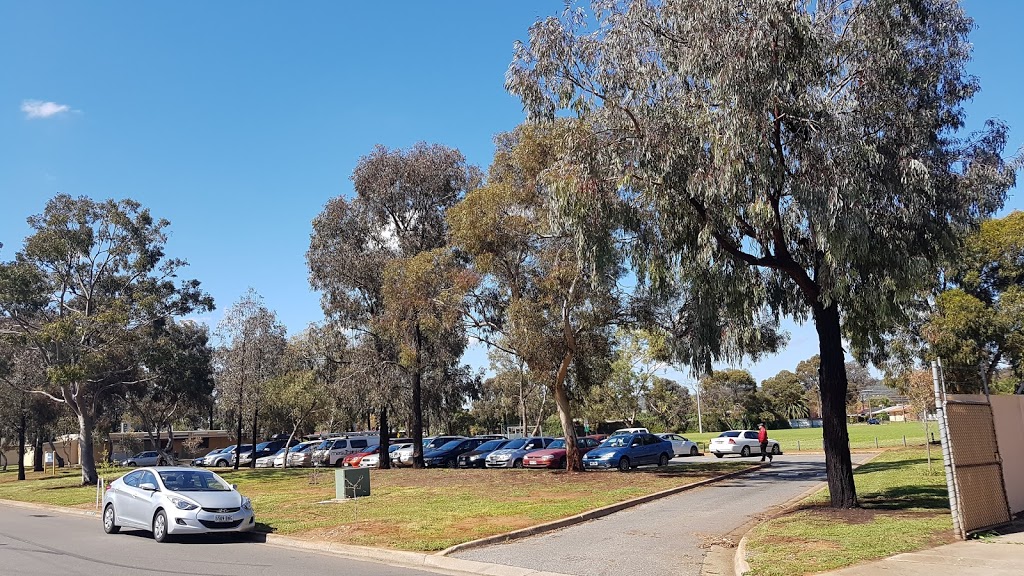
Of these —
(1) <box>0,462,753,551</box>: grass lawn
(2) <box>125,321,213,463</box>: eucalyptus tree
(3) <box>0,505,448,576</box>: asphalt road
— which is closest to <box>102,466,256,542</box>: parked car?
(3) <box>0,505,448,576</box>: asphalt road

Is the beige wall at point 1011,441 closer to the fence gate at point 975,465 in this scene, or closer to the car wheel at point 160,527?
the fence gate at point 975,465

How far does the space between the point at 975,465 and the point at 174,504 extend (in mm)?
13799

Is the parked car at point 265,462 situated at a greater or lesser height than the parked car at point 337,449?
lesser

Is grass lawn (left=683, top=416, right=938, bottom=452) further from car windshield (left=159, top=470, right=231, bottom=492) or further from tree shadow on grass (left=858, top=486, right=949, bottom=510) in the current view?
car windshield (left=159, top=470, right=231, bottom=492)

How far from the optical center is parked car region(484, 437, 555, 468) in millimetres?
33875

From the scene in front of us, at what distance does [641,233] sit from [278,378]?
95.5ft

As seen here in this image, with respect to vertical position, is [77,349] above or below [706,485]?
above

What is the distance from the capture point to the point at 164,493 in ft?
47.4

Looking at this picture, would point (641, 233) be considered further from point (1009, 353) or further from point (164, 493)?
point (1009, 353)

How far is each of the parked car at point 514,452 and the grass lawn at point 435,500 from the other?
4.11 metres

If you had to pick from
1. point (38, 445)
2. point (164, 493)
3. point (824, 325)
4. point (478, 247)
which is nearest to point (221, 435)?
point (38, 445)

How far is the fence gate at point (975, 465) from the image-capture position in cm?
1049

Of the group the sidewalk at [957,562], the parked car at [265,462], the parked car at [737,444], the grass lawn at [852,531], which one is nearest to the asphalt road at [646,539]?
the grass lawn at [852,531]

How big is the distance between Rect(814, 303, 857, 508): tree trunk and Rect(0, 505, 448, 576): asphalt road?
8.32 meters
